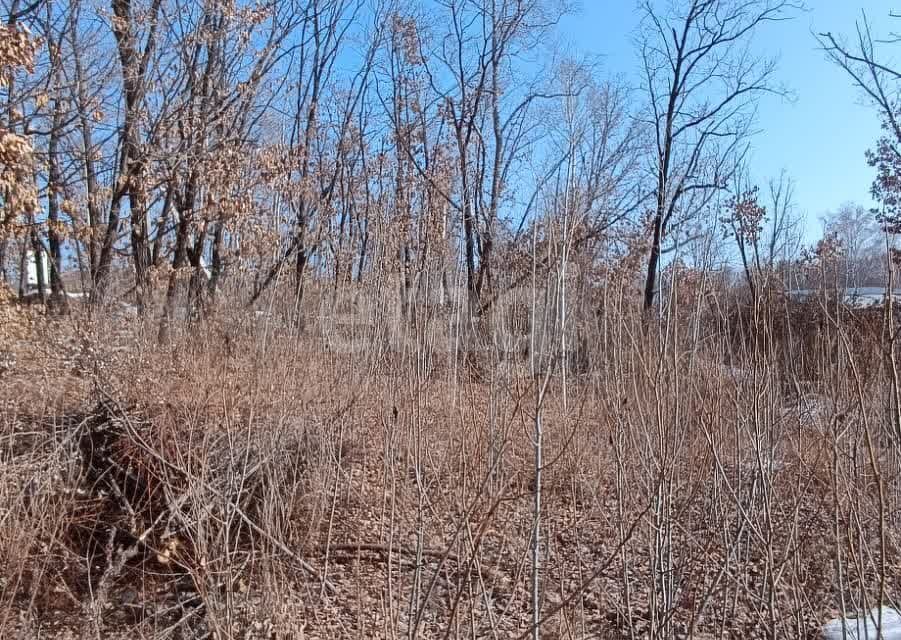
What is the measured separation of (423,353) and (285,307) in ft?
7.29

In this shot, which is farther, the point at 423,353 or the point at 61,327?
the point at 61,327

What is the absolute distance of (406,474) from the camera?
260cm

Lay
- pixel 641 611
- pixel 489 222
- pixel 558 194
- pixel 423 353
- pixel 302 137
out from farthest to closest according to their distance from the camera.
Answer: pixel 302 137 < pixel 489 222 < pixel 641 611 < pixel 423 353 < pixel 558 194

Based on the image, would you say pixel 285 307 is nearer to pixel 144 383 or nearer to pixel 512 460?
pixel 144 383

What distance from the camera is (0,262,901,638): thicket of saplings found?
8.63 feet

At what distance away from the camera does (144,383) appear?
4832 millimetres

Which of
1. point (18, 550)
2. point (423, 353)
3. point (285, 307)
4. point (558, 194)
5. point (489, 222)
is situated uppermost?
point (489, 222)

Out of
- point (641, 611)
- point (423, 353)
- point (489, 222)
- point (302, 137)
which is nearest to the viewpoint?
point (423, 353)

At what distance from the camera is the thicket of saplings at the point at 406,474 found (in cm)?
263

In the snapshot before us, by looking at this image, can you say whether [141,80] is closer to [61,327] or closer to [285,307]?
[61,327]

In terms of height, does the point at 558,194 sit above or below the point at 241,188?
below

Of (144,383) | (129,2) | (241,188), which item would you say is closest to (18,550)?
(144,383)

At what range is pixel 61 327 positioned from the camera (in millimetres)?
6195

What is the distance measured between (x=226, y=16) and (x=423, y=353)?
7989mm
